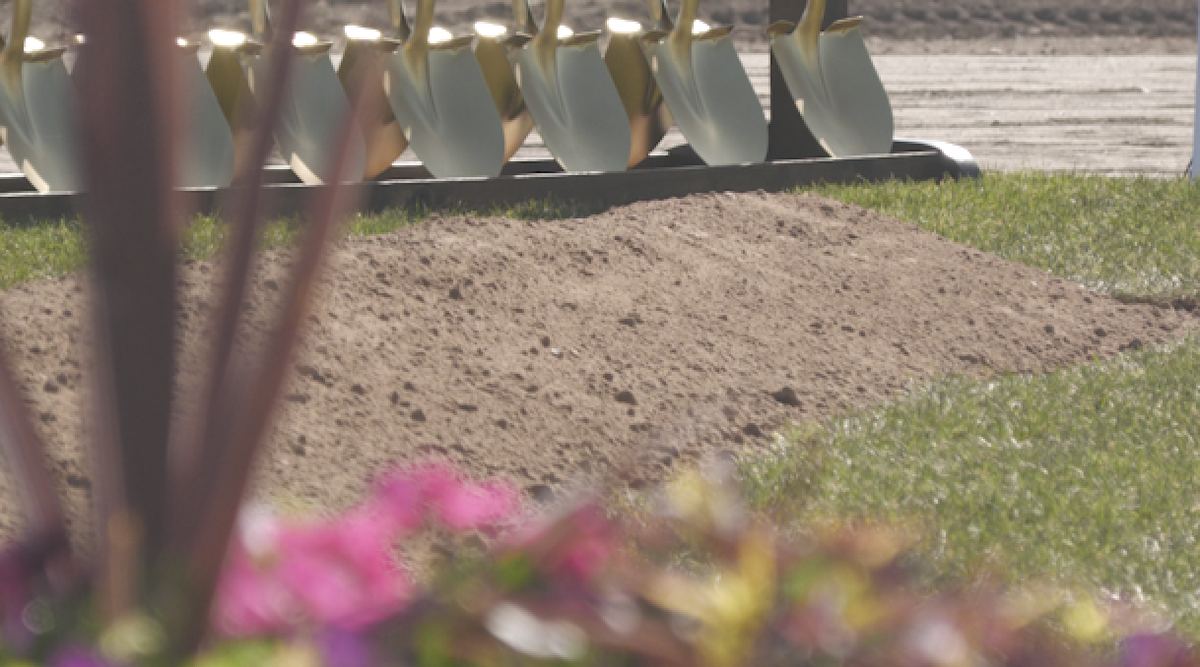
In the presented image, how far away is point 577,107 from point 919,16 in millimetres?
14068

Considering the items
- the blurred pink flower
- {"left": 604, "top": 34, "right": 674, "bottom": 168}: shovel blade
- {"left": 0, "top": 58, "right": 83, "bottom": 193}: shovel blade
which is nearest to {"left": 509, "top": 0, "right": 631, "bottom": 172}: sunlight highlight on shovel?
{"left": 604, "top": 34, "right": 674, "bottom": 168}: shovel blade

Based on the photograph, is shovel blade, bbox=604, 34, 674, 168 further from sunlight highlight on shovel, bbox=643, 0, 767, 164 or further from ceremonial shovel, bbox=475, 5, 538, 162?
ceremonial shovel, bbox=475, 5, 538, 162

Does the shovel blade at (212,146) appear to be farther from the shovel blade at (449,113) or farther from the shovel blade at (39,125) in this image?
the shovel blade at (449,113)

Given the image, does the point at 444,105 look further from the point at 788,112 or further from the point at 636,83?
the point at 788,112

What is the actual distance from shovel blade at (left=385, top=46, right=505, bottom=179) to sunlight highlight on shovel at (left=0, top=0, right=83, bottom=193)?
1.31m

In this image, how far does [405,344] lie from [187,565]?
223 cm

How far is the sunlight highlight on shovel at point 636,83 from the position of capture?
19.3 feet

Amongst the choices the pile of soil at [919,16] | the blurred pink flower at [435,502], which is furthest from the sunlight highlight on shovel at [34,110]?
the pile of soil at [919,16]

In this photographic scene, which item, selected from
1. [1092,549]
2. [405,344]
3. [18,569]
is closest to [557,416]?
[405,344]

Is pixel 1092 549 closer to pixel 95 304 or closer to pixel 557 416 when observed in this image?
pixel 557 416

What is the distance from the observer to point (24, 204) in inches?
188

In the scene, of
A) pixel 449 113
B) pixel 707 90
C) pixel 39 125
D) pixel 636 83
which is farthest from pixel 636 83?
pixel 39 125

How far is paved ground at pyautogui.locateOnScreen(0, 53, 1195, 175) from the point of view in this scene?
760cm

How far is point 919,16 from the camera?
18.5 metres
